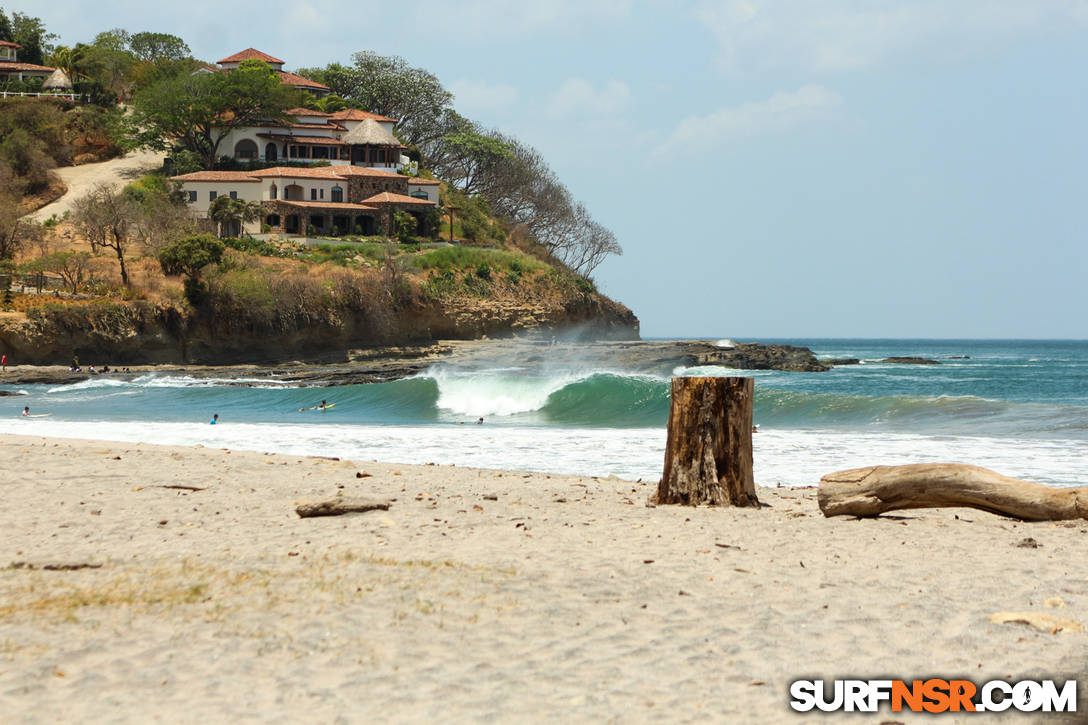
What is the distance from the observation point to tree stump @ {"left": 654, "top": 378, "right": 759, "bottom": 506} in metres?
10.8

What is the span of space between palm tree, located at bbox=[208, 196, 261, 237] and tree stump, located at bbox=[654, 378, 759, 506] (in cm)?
5884

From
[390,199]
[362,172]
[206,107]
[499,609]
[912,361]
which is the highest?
[206,107]

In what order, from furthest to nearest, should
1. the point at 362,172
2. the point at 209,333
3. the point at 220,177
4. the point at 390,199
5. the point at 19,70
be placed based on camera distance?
the point at 19,70
the point at 362,172
the point at 390,199
the point at 220,177
the point at 209,333

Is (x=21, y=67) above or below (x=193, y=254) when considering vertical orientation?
above

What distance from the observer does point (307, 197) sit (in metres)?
68.9

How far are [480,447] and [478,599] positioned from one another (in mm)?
14143

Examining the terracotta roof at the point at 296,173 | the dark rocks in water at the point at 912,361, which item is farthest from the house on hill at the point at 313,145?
the dark rocks in water at the point at 912,361

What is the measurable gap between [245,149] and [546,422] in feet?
179

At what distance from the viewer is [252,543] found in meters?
8.44

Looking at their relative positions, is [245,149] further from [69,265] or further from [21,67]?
[21,67]

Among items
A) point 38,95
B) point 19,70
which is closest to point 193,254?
point 38,95

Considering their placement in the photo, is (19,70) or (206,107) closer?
(206,107)

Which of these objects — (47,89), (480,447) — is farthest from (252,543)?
(47,89)

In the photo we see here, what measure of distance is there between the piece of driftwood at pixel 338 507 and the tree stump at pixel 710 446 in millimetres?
3232
